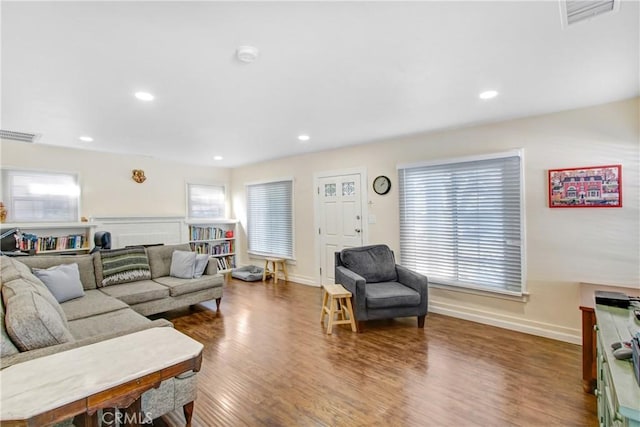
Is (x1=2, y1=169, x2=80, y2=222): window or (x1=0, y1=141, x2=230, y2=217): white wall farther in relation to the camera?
(x1=0, y1=141, x2=230, y2=217): white wall

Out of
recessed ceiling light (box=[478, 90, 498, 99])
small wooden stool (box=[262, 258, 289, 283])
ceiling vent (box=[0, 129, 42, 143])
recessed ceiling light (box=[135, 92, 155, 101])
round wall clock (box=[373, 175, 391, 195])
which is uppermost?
recessed ceiling light (box=[135, 92, 155, 101])

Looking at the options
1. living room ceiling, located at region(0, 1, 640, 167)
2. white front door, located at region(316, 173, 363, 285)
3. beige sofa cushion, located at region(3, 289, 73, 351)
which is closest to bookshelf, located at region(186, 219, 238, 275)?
white front door, located at region(316, 173, 363, 285)

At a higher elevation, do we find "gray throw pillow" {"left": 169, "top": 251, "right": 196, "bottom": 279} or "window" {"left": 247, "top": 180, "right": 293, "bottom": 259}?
"window" {"left": 247, "top": 180, "right": 293, "bottom": 259}

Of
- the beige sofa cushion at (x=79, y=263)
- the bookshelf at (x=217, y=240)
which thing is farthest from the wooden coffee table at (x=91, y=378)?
the bookshelf at (x=217, y=240)

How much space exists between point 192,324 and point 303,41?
3279mm

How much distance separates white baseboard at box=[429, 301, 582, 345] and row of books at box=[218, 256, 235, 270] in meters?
4.19

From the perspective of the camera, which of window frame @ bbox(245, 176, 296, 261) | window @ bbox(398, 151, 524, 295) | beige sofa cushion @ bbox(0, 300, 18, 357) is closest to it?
beige sofa cushion @ bbox(0, 300, 18, 357)

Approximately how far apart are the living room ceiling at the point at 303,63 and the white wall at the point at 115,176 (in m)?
1.03

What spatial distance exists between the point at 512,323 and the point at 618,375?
2343 millimetres

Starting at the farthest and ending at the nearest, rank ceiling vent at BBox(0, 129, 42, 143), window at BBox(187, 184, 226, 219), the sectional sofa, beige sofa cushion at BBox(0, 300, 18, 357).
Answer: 1. window at BBox(187, 184, 226, 219)
2. ceiling vent at BBox(0, 129, 42, 143)
3. the sectional sofa
4. beige sofa cushion at BBox(0, 300, 18, 357)

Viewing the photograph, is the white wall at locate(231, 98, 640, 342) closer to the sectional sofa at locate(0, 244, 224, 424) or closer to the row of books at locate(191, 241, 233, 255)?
the sectional sofa at locate(0, 244, 224, 424)

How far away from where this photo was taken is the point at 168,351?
1.26 metres

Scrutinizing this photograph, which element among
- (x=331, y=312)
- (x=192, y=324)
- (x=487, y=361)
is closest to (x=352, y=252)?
(x=331, y=312)

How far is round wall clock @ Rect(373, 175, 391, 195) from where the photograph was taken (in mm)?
4176
